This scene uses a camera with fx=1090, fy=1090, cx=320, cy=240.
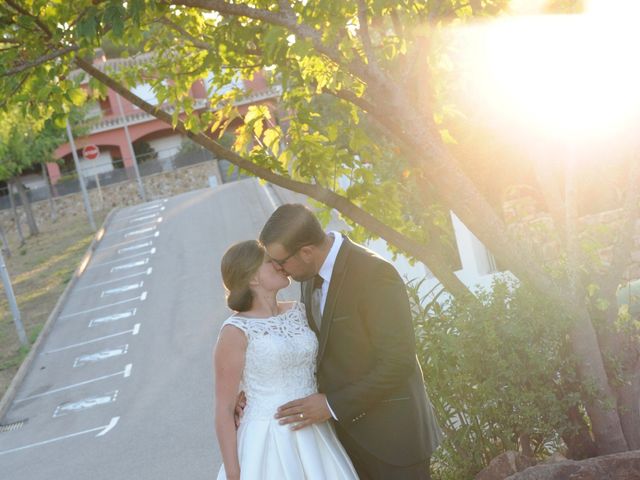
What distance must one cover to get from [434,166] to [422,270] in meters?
14.2

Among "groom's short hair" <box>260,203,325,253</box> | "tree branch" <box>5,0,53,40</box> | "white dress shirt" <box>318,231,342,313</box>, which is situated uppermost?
"tree branch" <box>5,0,53,40</box>

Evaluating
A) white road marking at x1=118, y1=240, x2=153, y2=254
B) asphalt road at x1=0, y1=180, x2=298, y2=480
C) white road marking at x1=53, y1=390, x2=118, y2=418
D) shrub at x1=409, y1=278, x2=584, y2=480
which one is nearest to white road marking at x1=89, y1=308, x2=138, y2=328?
asphalt road at x1=0, y1=180, x2=298, y2=480

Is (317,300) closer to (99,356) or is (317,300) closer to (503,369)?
(503,369)

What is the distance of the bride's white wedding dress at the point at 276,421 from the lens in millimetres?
5043

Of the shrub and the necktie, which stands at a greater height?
the necktie

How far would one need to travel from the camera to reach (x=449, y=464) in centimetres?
661

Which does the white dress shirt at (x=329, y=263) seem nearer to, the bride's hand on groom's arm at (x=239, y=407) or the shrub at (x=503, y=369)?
the bride's hand on groom's arm at (x=239, y=407)

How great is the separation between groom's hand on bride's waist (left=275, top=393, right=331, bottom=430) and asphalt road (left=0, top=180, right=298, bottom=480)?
6719mm

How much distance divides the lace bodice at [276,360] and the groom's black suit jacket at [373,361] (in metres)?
0.20

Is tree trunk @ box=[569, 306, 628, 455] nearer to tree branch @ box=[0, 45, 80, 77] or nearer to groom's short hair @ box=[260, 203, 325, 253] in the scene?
groom's short hair @ box=[260, 203, 325, 253]

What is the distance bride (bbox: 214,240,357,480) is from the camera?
496cm

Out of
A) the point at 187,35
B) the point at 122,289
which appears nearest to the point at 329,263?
the point at 187,35

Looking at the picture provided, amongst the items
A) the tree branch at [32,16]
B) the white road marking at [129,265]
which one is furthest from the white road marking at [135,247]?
the tree branch at [32,16]

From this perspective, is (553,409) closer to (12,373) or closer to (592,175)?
(592,175)
